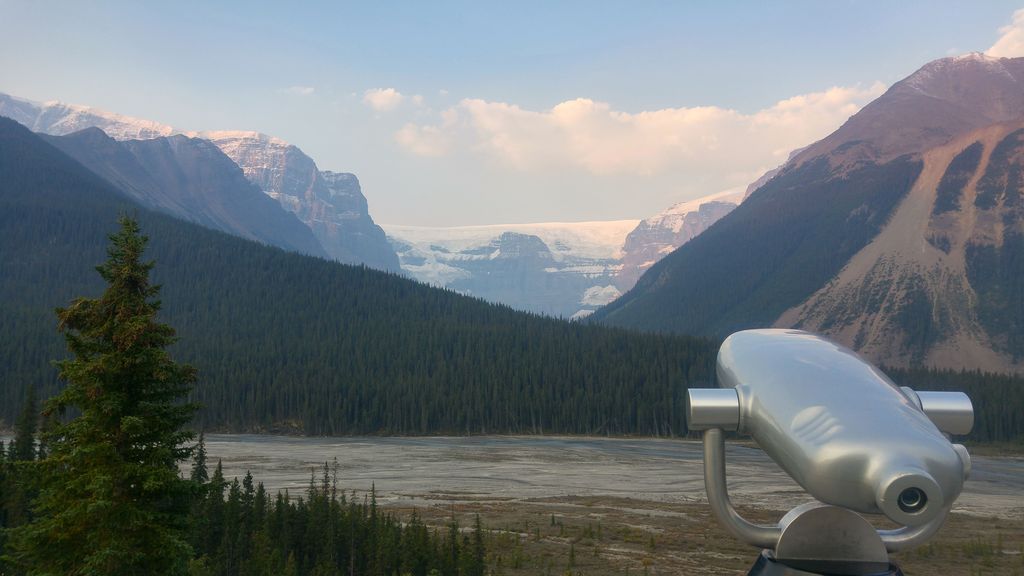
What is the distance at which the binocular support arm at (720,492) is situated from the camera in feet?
20.9

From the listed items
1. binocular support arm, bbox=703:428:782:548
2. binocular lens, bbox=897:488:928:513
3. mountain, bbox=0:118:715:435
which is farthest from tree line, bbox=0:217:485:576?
mountain, bbox=0:118:715:435

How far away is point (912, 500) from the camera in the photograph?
16.9ft

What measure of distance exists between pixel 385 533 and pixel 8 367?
151309mm

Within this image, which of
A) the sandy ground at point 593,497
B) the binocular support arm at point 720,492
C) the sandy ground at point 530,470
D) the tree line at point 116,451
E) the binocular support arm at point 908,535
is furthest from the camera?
the sandy ground at point 530,470

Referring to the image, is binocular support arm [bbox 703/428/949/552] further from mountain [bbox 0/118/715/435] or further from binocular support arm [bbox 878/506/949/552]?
mountain [bbox 0/118/715/435]

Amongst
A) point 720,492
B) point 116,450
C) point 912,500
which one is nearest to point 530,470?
point 116,450

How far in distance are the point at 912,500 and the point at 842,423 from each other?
59 centimetres

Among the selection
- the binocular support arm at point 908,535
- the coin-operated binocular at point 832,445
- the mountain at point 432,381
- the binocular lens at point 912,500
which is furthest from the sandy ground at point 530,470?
the binocular lens at point 912,500

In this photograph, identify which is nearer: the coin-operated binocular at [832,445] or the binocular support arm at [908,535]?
the coin-operated binocular at [832,445]

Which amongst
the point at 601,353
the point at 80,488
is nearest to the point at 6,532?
the point at 80,488

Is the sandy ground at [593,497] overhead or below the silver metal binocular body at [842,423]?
below

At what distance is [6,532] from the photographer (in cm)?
1526

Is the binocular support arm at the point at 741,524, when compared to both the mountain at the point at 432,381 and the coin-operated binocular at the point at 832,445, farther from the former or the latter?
the mountain at the point at 432,381

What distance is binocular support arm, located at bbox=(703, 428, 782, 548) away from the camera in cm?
638
